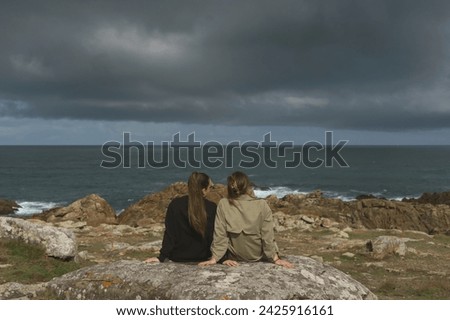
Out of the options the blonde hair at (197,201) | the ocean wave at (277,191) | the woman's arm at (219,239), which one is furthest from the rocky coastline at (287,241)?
the ocean wave at (277,191)

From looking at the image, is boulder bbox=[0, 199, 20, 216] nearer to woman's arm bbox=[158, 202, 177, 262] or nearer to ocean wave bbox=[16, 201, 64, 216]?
ocean wave bbox=[16, 201, 64, 216]

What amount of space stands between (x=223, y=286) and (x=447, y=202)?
5515 centimetres

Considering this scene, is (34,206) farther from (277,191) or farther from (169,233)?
(169,233)

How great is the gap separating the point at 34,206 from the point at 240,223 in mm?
77506

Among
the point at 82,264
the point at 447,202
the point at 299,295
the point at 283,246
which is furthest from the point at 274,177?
the point at 299,295

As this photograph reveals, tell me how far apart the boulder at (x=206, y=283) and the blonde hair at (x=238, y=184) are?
1399 millimetres

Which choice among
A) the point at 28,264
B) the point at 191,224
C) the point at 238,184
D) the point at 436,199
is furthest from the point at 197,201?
the point at 436,199

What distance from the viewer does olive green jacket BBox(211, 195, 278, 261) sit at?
7602mm

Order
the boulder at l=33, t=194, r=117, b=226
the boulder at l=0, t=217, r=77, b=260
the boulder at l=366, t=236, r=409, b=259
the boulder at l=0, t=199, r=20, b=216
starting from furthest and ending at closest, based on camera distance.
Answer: the boulder at l=0, t=199, r=20, b=216 → the boulder at l=33, t=194, r=117, b=226 → the boulder at l=366, t=236, r=409, b=259 → the boulder at l=0, t=217, r=77, b=260

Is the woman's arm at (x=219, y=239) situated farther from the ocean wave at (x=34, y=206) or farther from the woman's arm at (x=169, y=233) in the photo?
the ocean wave at (x=34, y=206)

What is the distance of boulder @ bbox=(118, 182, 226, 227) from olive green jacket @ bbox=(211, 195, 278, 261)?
108 ft

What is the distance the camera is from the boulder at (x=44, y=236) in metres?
16.1

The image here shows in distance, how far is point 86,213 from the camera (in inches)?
→ 1681

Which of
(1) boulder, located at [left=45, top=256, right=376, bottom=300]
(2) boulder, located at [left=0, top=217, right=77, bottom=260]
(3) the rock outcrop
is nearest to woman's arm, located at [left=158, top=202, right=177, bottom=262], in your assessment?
(1) boulder, located at [left=45, top=256, right=376, bottom=300]
